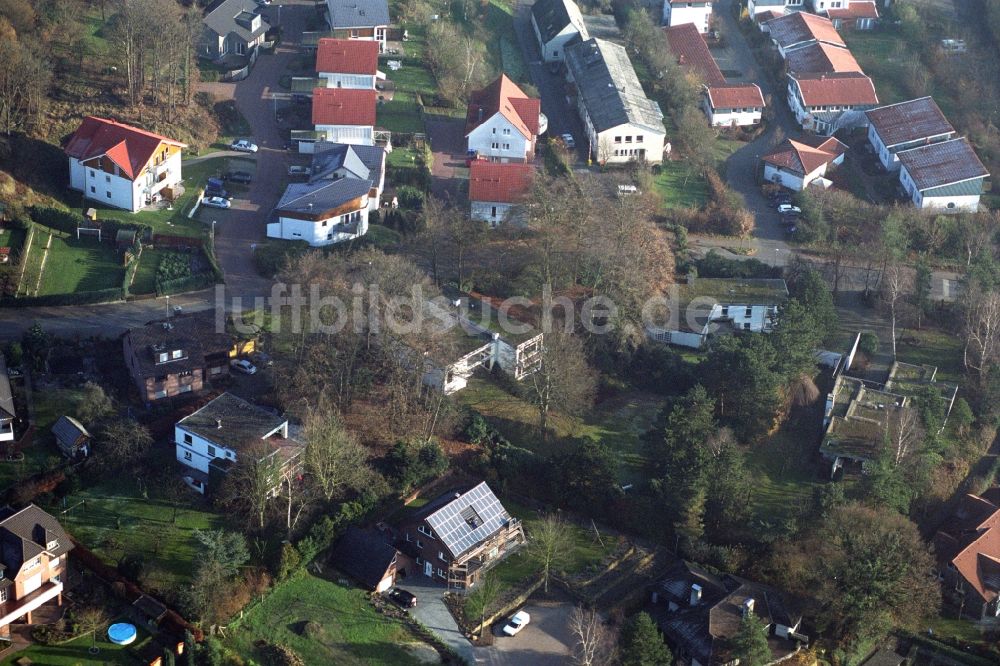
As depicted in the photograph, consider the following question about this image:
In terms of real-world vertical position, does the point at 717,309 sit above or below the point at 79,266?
below

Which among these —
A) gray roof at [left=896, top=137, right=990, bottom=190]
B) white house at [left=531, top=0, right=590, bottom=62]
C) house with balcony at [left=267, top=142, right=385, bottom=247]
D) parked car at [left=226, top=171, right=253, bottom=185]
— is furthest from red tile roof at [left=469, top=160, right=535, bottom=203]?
gray roof at [left=896, top=137, right=990, bottom=190]

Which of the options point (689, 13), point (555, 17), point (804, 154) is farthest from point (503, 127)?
point (689, 13)

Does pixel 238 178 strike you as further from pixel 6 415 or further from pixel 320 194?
pixel 6 415

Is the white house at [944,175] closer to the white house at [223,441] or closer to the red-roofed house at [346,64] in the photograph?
the red-roofed house at [346,64]

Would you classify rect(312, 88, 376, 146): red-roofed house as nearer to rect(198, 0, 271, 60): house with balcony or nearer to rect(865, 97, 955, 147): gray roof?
rect(198, 0, 271, 60): house with balcony

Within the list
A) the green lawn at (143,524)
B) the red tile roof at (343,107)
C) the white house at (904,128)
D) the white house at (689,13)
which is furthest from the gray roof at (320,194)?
the white house at (689,13)
